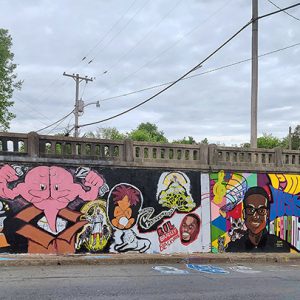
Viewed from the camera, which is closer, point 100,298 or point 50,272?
point 100,298

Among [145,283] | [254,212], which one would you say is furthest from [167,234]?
[145,283]

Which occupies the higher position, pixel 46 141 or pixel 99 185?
pixel 46 141

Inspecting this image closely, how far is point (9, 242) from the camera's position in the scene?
477 inches

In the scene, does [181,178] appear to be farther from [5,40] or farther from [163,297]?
[5,40]

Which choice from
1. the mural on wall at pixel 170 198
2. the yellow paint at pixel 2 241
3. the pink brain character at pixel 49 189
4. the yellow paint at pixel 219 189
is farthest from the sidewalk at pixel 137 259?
the yellow paint at pixel 219 189

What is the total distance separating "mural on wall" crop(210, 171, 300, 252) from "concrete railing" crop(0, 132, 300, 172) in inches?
17.6

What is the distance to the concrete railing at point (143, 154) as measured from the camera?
1248cm

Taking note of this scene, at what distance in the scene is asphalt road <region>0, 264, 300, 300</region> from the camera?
7566mm

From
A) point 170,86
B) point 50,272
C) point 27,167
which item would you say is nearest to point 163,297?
point 50,272

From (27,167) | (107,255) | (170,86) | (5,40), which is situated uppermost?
(5,40)

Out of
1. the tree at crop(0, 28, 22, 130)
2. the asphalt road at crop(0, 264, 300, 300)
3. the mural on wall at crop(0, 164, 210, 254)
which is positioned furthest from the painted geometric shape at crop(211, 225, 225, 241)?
the tree at crop(0, 28, 22, 130)

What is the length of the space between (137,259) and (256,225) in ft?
16.3

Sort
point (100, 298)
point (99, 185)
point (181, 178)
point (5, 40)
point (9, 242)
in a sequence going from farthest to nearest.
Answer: point (5, 40) < point (181, 178) < point (99, 185) < point (9, 242) < point (100, 298)

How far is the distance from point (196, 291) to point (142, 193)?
588cm
